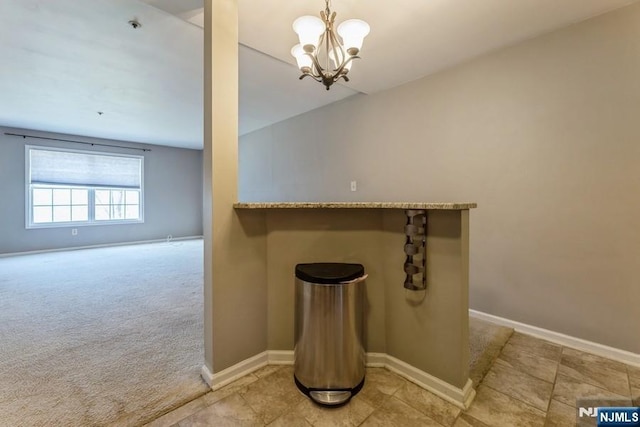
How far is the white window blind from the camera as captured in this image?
507 cm

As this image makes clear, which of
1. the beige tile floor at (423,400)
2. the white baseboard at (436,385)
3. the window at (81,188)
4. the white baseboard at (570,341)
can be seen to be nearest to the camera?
the beige tile floor at (423,400)

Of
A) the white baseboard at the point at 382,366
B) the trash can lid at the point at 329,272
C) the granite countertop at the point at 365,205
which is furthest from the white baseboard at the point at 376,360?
the granite countertop at the point at 365,205

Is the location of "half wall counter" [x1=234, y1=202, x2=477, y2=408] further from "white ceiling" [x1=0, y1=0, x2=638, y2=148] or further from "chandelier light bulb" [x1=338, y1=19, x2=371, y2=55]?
"white ceiling" [x1=0, y1=0, x2=638, y2=148]

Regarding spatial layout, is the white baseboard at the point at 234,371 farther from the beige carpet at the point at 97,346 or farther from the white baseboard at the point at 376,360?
the white baseboard at the point at 376,360

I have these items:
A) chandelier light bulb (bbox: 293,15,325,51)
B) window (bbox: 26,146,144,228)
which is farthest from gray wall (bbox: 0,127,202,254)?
chandelier light bulb (bbox: 293,15,325,51)

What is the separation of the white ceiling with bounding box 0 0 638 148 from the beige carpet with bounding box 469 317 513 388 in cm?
225

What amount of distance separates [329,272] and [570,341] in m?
1.90

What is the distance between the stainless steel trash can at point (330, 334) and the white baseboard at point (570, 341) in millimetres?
1515

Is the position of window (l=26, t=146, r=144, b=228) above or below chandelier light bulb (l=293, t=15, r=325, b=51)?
below

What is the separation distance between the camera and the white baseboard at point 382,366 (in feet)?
4.65

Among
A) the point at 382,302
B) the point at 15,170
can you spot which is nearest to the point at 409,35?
the point at 382,302

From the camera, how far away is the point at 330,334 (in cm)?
144

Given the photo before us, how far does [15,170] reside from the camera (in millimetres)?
4805

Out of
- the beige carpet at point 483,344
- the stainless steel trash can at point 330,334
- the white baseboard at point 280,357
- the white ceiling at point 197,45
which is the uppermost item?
the white ceiling at point 197,45
